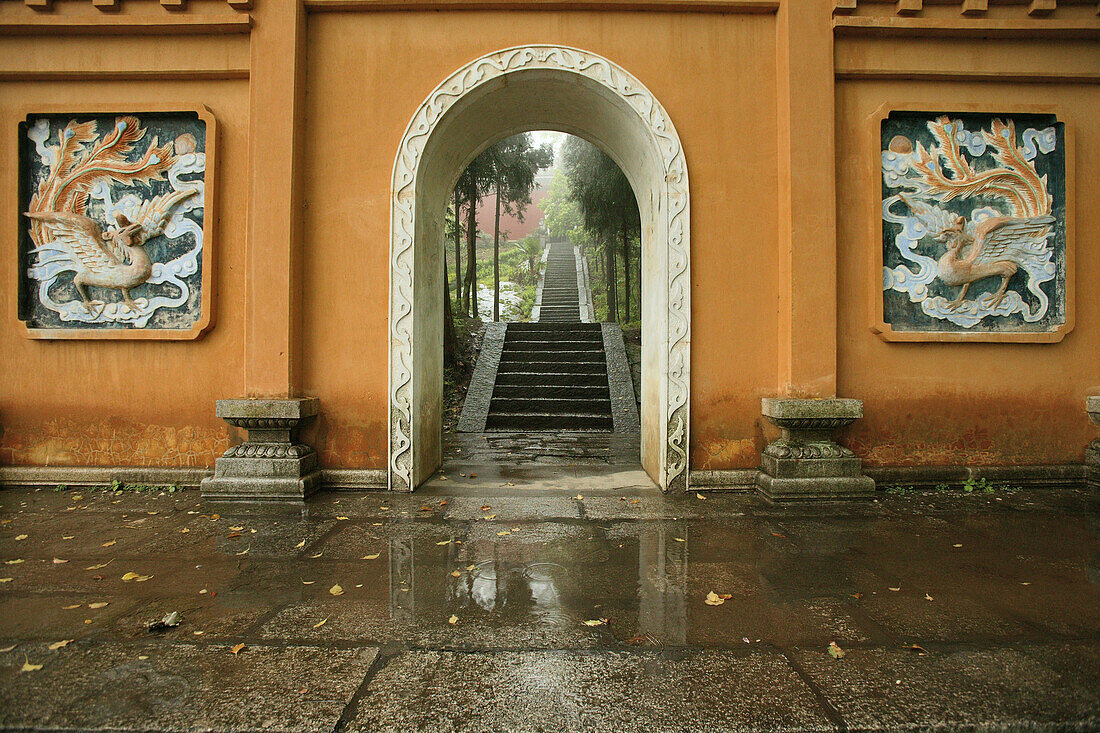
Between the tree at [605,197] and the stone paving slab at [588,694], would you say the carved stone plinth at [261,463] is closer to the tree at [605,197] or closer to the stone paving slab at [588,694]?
the stone paving slab at [588,694]

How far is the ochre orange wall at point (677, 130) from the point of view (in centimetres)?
507

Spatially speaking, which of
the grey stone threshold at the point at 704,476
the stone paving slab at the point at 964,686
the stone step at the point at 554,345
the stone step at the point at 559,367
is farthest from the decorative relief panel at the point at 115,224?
the stone step at the point at 554,345

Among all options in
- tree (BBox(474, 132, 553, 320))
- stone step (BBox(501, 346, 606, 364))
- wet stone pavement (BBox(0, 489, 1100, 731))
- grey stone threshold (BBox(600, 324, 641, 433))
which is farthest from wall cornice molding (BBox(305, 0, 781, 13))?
tree (BBox(474, 132, 553, 320))

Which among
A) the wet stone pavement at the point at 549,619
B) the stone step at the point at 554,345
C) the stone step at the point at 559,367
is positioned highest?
the stone step at the point at 554,345

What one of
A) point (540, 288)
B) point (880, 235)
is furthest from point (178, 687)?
point (540, 288)

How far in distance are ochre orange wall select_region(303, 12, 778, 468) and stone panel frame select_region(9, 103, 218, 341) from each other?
2.85ft

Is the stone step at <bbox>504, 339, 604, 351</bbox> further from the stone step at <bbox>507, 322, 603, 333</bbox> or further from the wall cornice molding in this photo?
the wall cornice molding

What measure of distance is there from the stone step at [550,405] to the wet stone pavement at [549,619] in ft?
16.5

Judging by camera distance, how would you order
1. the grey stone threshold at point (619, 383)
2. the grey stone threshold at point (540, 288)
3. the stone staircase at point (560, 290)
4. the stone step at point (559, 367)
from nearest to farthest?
the grey stone threshold at point (619, 383) < the stone step at point (559, 367) < the stone staircase at point (560, 290) < the grey stone threshold at point (540, 288)

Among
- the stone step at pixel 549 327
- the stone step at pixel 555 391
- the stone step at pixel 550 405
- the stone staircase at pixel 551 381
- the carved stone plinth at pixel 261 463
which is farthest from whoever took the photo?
the stone step at pixel 549 327

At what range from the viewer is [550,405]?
9703 mm

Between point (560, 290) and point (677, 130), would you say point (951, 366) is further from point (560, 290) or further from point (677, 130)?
point (560, 290)

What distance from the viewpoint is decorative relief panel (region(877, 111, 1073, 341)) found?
513 cm

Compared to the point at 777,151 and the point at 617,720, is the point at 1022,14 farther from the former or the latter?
the point at 617,720
